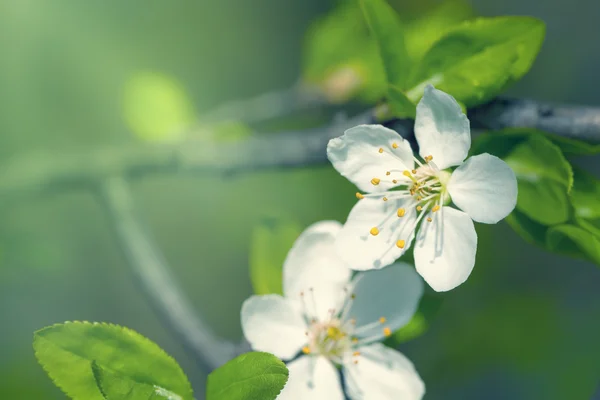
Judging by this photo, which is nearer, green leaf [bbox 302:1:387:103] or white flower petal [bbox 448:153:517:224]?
white flower petal [bbox 448:153:517:224]

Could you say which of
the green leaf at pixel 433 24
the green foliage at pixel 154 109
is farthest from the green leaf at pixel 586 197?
the green foliage at pixel 154 109

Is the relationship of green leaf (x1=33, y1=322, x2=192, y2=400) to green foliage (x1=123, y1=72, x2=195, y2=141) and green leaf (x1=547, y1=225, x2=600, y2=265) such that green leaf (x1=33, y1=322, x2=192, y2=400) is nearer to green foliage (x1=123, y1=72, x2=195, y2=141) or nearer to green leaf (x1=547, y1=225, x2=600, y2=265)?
green leaf (x1=547, y1=225, x2=600, y2=265)

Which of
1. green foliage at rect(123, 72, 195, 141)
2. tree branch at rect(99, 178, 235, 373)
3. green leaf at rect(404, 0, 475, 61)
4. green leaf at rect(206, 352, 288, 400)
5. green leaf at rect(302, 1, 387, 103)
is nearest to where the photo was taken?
green leaf at rect(206, 352, 288, 400)

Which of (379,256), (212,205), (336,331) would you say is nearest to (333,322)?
(336,331)

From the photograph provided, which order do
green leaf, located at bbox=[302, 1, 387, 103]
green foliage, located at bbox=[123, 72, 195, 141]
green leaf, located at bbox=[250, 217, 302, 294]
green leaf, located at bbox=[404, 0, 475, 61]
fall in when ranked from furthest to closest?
Answer: 1. green foliage, located at bbox=[123, 72, 195, 141]
2. green leaf, located at bbox=[302, 1, 387, 103]
3. green leaf, located at bbox=[404, 0, 475, 61]
4. green leaf, located at bbox=[250, 217, 302, 294]

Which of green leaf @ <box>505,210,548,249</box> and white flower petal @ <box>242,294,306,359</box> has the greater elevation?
white flower petal @ <box>242,294,306,359</box>

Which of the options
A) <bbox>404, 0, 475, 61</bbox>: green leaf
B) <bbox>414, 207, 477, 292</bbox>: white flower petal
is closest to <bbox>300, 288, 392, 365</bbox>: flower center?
<bbox>414, 207, 477, 292</bbox>: white flower petal

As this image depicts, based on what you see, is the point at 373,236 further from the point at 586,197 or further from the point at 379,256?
the point at 586,197
